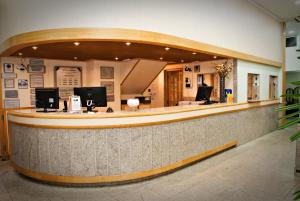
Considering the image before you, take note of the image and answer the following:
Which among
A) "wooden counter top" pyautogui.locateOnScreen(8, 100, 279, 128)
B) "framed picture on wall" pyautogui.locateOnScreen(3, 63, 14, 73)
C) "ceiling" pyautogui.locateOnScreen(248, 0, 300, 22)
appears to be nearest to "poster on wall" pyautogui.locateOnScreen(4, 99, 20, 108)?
"framed picture on wall" pyautogui.locateOnScreen(3, 63, 14, 73)

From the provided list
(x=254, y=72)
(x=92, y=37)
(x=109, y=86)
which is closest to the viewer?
(x=92, y=37)

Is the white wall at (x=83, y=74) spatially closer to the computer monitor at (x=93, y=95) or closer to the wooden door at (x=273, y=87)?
the computer monitor at (x=93, y=95)

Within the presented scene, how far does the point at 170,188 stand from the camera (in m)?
3.48

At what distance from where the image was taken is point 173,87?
922 cm

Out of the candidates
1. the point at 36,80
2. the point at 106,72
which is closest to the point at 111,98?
the point at 106,72

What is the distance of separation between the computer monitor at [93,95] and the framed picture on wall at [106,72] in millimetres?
2381

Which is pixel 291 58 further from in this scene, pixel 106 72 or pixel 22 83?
pixel 22 83

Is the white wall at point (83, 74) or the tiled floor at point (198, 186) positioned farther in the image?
the white wall at point (83, 74)

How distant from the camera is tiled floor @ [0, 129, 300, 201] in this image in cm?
321

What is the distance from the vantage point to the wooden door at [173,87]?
29.3 feet

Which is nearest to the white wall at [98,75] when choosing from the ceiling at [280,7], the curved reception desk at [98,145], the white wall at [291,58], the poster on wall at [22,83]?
the poster on wall at [22,83]

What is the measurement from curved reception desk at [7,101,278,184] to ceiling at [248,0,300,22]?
501 cm

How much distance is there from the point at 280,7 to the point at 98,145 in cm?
749

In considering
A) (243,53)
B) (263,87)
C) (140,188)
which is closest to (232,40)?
(243,53)
